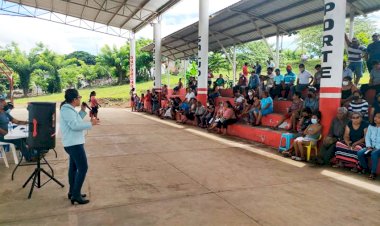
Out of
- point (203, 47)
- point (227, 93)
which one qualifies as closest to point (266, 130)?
point (203, 47)

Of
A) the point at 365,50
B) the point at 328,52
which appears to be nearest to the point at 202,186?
the point at 328,52

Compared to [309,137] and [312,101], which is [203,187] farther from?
[312,101]

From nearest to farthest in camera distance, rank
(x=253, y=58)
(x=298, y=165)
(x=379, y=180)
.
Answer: (x=379, y=180), (x=298, y=165), (x=253, y=58)

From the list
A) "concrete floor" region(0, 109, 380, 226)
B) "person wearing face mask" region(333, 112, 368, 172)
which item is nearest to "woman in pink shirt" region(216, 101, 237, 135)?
"concrete floor" region(0, 109, 380, 226)

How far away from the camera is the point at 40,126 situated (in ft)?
14.5

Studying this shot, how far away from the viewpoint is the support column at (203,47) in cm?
1296

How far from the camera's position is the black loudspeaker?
4.40 metres

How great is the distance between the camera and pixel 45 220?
3.75 metres

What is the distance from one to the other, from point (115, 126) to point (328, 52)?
8649 mm

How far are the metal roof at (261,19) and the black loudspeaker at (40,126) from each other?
27.4 feet

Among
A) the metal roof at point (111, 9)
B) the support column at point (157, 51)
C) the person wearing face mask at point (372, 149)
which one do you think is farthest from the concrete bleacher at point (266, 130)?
the support column at point (157, 51)

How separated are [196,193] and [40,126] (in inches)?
99.5

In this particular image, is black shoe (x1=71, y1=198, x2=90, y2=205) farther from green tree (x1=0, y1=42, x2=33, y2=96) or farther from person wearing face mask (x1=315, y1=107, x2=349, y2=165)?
green tree (x1=0, y1=42, x2=33, y2=96)

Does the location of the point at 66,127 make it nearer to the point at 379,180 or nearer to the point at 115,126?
the point at 379,180
